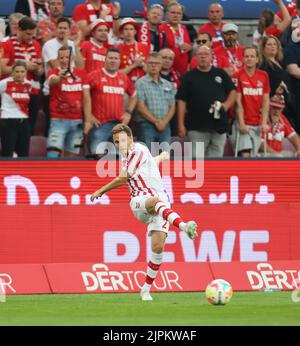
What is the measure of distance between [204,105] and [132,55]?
170 cm

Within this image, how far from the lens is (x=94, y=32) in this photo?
20734 mm

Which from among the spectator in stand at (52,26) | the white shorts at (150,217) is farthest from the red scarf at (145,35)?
the white shorts at (150,217)

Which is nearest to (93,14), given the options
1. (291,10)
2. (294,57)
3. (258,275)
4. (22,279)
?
(294,57)

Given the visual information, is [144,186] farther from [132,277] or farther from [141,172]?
[132,277]

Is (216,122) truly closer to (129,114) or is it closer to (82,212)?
(129,114)

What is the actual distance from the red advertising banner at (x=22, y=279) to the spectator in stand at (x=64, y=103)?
3.15m

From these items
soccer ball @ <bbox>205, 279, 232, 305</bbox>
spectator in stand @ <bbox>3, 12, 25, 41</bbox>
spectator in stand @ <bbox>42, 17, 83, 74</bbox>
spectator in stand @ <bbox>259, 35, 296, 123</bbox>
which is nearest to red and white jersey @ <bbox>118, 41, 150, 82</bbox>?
spectator in stand @ <bbox>42, 17, 83, 74</bbox>

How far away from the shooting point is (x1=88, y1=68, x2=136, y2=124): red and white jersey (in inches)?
803

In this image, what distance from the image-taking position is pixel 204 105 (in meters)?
20.9

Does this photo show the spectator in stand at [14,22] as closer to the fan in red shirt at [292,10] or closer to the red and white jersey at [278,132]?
the red and white jersey at [278,132]

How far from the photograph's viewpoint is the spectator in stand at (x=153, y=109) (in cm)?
2073

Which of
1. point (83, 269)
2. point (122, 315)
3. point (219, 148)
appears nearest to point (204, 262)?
point (83, 269)

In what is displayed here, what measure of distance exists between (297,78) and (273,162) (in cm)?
225

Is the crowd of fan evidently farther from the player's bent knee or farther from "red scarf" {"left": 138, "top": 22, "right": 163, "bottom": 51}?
the player's bent knee
